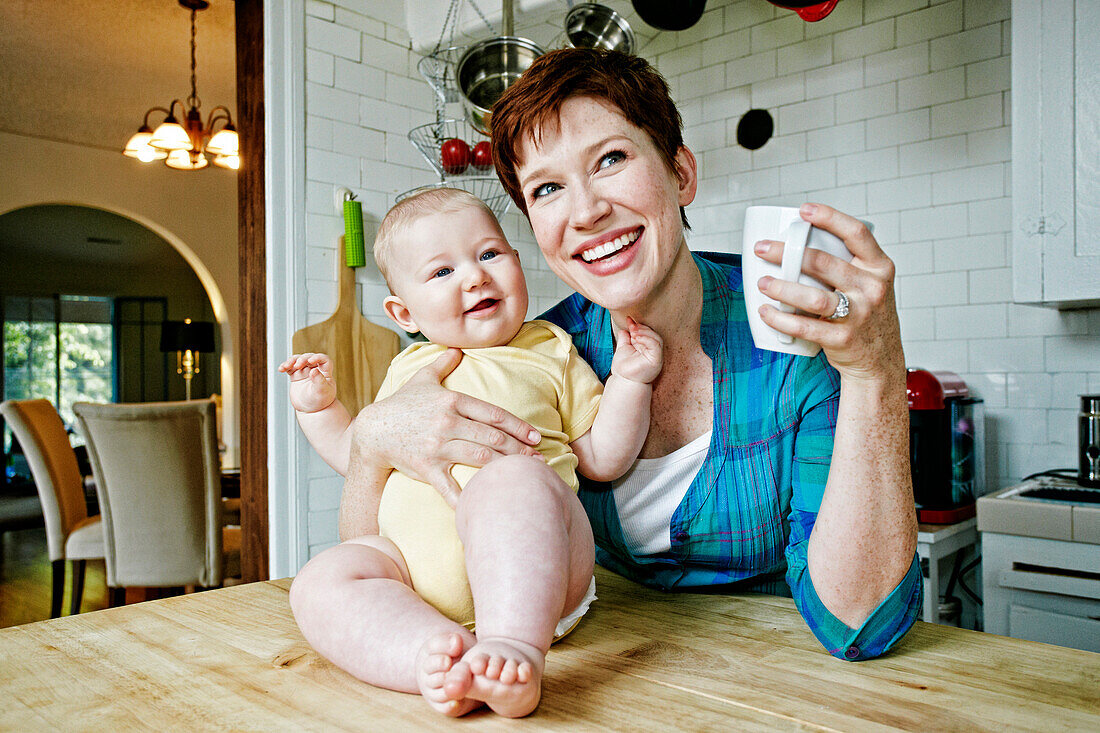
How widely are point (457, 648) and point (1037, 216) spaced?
2.15 metres

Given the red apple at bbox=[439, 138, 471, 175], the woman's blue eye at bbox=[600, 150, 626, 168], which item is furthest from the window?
the woman's blue eye at bbox=[600, 150, 626, 168]

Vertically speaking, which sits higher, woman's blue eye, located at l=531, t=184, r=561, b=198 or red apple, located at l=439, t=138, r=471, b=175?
red apple, located at l=439, t=138, r=471, b=175

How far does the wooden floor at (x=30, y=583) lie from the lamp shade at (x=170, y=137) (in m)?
2.48

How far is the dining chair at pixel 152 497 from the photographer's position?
330cm

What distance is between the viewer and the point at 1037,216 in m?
2.11

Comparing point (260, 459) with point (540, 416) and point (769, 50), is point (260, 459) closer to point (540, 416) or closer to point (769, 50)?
point (540, 416)

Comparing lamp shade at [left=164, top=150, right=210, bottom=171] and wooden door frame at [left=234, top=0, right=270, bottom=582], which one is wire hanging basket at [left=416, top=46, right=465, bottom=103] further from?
lamp shade at [left=164, top=150, right=210, bottom=171]

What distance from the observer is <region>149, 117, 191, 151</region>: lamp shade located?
4.11 m

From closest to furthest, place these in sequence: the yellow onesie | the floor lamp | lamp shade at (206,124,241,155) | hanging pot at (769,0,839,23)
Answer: the yellow onesie → hanging pot at (769,0,839,23) → lamp shade at (206,124,241,155) → the floor lamp

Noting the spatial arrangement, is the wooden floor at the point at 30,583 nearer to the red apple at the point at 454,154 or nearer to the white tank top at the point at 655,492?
the red apple at the point at 454,154

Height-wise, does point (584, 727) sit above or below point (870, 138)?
below

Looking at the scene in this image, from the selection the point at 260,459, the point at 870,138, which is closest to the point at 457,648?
the point at 260,459

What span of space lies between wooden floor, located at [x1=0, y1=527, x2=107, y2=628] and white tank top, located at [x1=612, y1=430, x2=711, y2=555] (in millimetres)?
3930

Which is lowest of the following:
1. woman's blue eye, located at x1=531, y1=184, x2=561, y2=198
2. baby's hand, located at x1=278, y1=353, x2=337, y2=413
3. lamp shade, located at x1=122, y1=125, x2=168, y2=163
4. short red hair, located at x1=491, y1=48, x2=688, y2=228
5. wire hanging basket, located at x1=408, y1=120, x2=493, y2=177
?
baby's hand, located at x1=278, y1=353, x2=337, y2=413
